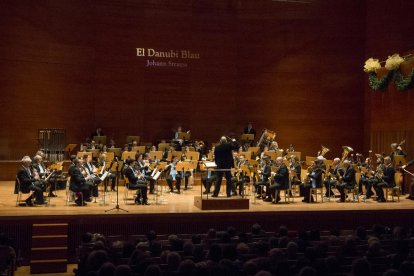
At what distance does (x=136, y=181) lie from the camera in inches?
458

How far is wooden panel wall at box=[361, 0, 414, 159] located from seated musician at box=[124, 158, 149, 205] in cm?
839

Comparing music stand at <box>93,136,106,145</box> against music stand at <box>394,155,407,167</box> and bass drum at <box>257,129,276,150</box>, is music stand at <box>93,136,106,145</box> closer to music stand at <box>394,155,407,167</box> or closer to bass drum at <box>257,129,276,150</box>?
bass drum at <box>257,129,276,150</box>

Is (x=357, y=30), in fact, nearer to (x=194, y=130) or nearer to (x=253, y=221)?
(x=194, y=130)

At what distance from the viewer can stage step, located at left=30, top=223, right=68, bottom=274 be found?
9.27 m

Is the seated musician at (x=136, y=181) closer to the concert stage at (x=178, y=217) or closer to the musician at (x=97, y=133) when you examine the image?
the concert stage at (x=178, y=217)

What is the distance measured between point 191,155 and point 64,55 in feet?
22.0

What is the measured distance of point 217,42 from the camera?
18844mm

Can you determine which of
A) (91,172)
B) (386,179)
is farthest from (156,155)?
(386,179)

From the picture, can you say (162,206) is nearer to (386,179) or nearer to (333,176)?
(333,176)

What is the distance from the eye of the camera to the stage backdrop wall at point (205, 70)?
1739cm

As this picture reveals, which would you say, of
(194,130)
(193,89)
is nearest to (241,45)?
(193,89)

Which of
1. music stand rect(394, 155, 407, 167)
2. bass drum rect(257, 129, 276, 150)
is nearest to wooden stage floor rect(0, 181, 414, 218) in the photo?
music stand rect(394, 155, 407, 167)

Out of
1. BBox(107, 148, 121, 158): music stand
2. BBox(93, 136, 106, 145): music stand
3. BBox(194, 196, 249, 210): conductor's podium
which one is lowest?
BBox(194, 196, 249, 210): conductor's podium

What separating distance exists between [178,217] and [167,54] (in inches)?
367
